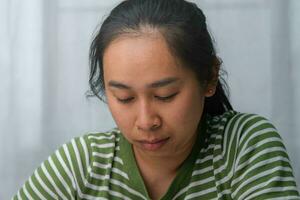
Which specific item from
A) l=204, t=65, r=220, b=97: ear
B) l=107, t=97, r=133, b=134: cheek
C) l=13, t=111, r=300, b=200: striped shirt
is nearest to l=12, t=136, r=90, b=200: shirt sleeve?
l=13, t=111, r=300, b=200: striped shirt

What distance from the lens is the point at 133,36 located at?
92 cm

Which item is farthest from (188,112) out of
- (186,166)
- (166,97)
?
(186,166)

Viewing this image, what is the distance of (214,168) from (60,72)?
28.9 inches

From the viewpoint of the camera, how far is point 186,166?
1.07 metres

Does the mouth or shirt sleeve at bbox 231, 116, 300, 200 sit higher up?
the mouth

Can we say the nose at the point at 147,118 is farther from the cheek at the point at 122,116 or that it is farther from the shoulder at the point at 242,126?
the shoulder at the point at 242,126

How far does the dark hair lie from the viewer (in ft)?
3.07

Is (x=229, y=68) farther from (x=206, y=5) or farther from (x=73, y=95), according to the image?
(x=73, y=95)

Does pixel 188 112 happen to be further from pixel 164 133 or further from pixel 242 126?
pixel 242 126

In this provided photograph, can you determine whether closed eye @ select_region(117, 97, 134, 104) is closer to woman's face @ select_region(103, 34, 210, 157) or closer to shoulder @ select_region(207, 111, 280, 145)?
woman's face @ select_region(103, 34, 210, 157)

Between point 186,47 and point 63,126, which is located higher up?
point 186,47

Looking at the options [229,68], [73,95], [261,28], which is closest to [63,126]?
[73,95]

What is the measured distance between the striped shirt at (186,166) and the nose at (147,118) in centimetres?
17

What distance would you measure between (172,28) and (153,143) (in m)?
0.21
